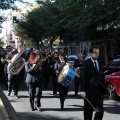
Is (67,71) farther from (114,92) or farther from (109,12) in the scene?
(109,12)

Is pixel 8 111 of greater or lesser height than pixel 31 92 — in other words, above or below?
below

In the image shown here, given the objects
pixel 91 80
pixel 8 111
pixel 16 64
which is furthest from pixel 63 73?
pixel 16 64

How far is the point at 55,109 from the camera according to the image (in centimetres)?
948

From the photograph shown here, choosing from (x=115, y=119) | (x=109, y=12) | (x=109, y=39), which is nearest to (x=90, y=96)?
(x=115, y=119)

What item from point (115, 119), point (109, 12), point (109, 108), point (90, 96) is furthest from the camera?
point (109, 12)

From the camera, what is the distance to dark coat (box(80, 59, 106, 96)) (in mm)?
6348

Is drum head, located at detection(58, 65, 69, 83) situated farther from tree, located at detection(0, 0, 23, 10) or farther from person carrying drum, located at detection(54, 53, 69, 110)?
tree, located at detection(0, 0, 23, 10)

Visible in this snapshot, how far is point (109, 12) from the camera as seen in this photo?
21328mm

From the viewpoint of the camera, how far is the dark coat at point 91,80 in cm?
635

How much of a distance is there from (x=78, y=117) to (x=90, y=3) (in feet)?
48.3

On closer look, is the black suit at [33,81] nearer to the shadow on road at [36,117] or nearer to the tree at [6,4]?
the shadow on road at [36,117]

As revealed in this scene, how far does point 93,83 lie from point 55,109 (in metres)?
3.36

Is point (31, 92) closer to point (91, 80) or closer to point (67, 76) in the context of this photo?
point (67, 76)

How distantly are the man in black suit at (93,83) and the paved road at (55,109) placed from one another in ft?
6.29
